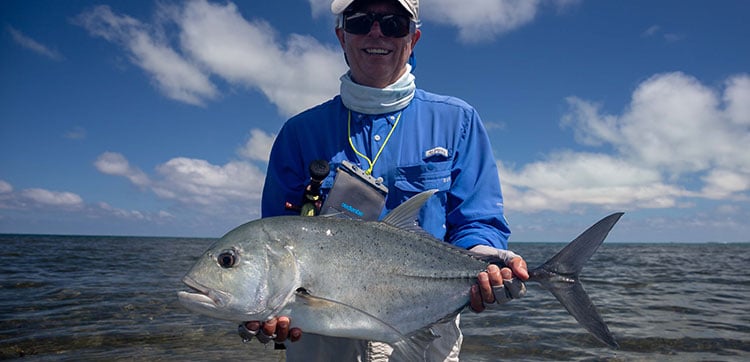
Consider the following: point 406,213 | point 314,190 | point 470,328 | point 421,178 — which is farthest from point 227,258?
point 470,328

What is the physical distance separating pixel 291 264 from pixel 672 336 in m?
8.53

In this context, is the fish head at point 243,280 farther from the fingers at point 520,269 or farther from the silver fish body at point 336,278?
the fingers at point 520,269

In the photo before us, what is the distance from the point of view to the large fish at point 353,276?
258 centimetres

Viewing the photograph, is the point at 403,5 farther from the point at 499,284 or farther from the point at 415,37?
the point at 499,284

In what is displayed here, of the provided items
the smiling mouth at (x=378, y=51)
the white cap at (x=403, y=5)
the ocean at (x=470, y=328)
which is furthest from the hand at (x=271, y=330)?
the ocean at (x=470, y=328)

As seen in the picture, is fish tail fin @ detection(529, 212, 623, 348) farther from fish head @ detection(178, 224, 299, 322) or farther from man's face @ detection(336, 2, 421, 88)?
man's face @ detection(336, 2, 421, 88)

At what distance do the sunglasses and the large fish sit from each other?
130 cm

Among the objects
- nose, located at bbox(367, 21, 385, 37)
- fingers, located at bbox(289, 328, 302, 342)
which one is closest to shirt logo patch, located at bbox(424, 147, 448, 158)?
nose, located at bbox(367, 21, 385, 37)

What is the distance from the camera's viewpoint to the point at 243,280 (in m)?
2.58

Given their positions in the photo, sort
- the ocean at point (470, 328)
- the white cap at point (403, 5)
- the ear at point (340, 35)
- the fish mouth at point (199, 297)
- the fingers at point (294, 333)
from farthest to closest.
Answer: the ocean at point (470, 328) → the ear at point (340, 35) → the white cap at point (403, 5) → the fingers at point (294, 333) → the fish mouth at point (199, 297)

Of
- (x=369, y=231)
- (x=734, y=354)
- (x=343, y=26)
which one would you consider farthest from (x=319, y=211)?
(x=734, y=354)

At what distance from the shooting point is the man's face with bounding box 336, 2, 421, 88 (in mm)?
3531

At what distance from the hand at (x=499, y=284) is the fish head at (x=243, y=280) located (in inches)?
43.3

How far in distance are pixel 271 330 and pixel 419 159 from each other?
60.2 inches
